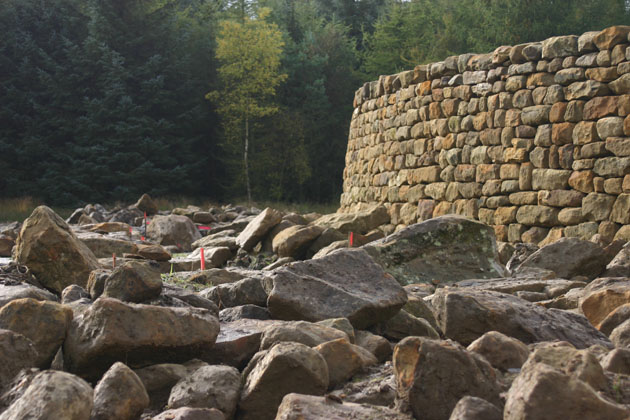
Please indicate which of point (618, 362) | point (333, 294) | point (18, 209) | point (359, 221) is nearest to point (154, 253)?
point (359, 221)

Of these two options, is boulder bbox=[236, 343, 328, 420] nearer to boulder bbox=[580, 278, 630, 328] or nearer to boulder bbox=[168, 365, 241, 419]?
boulder bbox=[168, 365, 241, 419]

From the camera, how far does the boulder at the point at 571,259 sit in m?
6.24

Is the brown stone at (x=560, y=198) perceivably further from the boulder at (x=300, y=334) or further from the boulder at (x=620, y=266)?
the boulder at (x=300, y=334)

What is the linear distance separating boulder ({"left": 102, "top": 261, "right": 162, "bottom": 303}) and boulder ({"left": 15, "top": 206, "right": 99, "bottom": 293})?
1.77 metres

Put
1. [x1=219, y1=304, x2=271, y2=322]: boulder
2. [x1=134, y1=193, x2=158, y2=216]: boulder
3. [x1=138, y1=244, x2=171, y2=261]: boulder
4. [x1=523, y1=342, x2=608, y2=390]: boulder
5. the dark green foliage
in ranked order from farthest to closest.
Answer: the dark green foliage < [x1=134, y1=193, x2=158, y2=216]: boulder < [x1=138, y1=244, x2=171, y2=261]: boulder < [x1=219, y1=304, x2=271, y2=322]: boulder < [x1=523, y1=342, x2=608, y2=390]: boulder

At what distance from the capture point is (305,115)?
27.5 meters

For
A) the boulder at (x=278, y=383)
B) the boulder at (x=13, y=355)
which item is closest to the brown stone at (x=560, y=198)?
the boulder at (x=278, y=383)

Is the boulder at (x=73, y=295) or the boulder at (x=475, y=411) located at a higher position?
the boulder at (x=475, y=411)

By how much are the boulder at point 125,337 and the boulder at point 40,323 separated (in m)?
0.05

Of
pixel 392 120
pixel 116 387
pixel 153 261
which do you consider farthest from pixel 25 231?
pixel 392 120

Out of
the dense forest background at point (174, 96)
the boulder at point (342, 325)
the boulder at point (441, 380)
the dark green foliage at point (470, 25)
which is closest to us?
the boulder at point (441, 380)

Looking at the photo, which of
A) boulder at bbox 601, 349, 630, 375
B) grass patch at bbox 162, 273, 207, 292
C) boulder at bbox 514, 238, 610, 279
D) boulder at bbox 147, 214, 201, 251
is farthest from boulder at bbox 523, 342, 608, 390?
boulder at bbox 147, 214, 201, 251

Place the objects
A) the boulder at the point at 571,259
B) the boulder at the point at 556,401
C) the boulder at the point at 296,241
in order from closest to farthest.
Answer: the boulder at the point at 556,401 → the boulder at the point at 571,259 → the boulder at the point at 296,241

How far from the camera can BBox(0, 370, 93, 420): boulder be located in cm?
222
